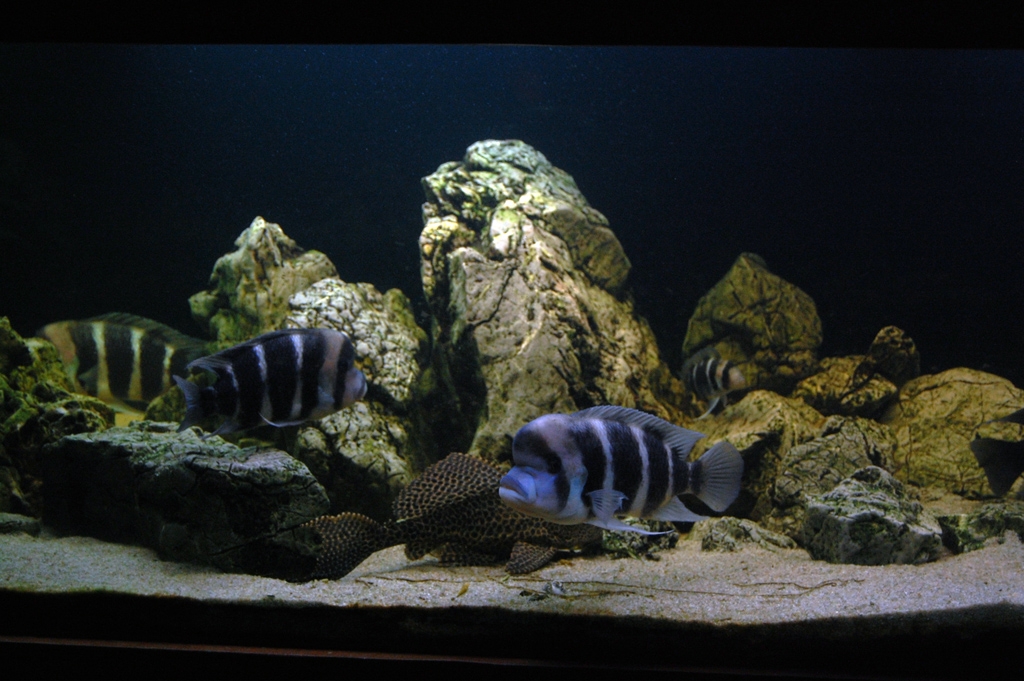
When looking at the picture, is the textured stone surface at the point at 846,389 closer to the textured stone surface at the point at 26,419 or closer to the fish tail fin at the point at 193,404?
the fish tail fin at the point at 193,404

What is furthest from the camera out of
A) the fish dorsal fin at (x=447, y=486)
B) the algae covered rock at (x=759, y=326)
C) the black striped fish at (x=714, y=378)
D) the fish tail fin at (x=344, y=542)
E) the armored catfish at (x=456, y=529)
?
the algae covered rock at (x=759, y=326)

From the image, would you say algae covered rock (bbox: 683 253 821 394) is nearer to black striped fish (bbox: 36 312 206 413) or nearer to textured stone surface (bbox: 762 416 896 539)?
textured stone surface (bbox: 762 416 896 539)

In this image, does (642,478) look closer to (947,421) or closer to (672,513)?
(672,513)

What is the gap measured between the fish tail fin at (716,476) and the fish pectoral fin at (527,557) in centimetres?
118

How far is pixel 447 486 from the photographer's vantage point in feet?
11.0

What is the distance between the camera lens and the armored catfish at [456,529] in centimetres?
306

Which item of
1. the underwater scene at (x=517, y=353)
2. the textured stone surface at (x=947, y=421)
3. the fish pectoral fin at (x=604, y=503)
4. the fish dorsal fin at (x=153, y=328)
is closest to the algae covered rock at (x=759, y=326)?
the underwater scene at (x=517, y=353)

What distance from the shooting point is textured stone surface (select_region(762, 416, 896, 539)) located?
12.7 feet

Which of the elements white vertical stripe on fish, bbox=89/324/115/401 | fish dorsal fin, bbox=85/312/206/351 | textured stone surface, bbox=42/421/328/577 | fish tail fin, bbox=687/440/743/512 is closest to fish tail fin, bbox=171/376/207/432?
textured stone surface, bbox=42/421/328/577

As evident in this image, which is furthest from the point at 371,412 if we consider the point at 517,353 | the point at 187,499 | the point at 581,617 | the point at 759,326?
the point at 759,326

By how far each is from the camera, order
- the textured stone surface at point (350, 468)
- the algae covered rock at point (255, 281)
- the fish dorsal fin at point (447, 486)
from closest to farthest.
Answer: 1. the fish dorsal fin at point (447, 486)
2. the textured stone surface at point (350, 468)
3. the algae covered rock at point (255, 281)

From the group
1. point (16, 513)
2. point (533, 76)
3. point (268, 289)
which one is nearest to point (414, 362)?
point (268, 289)

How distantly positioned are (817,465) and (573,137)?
4.48m

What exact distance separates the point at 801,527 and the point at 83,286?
23.8 ft
